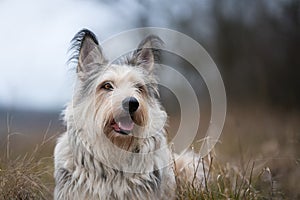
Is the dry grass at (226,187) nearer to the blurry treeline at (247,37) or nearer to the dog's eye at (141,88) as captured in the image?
the dog's eye at (141,88)

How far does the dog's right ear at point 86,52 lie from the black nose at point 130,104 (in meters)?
0.56

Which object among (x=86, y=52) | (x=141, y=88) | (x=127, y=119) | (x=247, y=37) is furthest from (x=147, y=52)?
(x=247, y=37)

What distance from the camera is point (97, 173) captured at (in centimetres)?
405

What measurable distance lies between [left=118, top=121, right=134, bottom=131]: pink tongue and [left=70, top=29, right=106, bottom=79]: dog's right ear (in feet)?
1.87

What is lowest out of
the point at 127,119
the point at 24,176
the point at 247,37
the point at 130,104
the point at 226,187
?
the point at 24,176

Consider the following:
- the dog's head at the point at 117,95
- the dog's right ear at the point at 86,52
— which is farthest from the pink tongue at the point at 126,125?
the dog's right ear at the point at 86,52

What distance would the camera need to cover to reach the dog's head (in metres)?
3.90

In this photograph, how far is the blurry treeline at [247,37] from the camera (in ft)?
32.7

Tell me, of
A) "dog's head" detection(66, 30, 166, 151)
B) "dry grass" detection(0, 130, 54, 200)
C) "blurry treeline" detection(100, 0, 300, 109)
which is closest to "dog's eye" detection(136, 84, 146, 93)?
"dog's head" detection(66, 30, 166, 151)

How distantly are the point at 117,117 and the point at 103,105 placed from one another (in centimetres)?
16

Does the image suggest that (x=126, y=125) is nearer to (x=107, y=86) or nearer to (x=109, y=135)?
(x=109, y=135)

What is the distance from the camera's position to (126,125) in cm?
392

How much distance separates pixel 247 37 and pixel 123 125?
25.4ft

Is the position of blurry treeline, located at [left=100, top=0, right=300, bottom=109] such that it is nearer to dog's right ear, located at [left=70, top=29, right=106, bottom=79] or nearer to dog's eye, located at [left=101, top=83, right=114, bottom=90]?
dog's right ear, located at [left=70, top=29, right=106, bottom=79]
